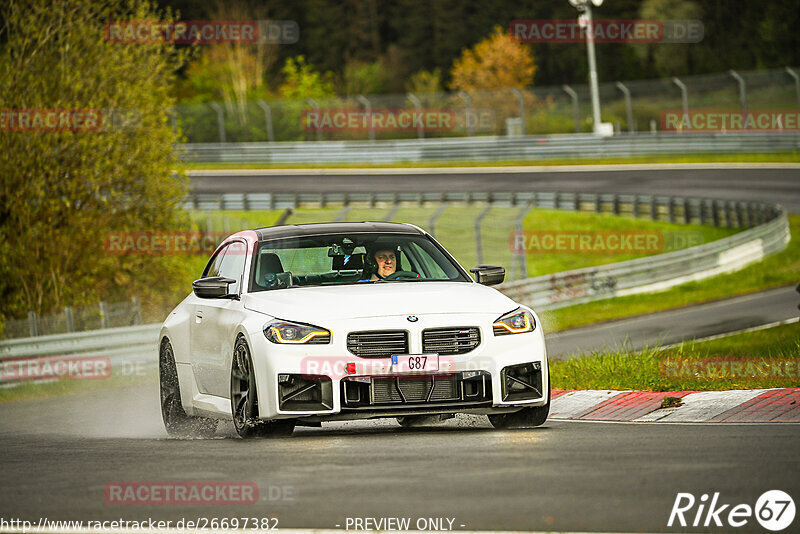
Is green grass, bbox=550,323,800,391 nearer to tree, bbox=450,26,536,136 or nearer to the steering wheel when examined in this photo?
the steering wheel

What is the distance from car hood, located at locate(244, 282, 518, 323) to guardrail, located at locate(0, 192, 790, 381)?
34.3ft

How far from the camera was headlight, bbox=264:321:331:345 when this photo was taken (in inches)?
346

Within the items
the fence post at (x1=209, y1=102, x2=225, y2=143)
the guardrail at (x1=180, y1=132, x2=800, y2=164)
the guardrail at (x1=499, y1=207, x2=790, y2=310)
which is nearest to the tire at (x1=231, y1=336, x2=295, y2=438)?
the guardrail at (x1=499, y1=207, x2=790, y2=310)

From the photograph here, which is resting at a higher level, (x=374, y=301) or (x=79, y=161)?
(x=79, y=161)

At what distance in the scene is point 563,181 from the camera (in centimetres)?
4725

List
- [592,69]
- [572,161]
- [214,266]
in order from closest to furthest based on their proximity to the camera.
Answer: [214,266] → [592,69] → [572,161]

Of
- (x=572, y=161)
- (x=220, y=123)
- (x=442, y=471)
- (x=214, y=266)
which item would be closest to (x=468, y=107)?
(x=572, y=161)

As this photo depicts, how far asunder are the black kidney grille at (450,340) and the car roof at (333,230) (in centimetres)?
167

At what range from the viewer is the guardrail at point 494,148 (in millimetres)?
49688

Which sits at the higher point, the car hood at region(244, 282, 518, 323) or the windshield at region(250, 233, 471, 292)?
the windshield at region(250, 233, 471, 292)

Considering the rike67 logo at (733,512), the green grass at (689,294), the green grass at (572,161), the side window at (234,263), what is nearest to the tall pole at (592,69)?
the green grass at (572,161)

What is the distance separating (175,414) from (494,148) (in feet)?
147

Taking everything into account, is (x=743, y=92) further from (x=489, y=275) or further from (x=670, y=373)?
(x=489, y=275)

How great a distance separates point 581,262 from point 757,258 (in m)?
6.24
